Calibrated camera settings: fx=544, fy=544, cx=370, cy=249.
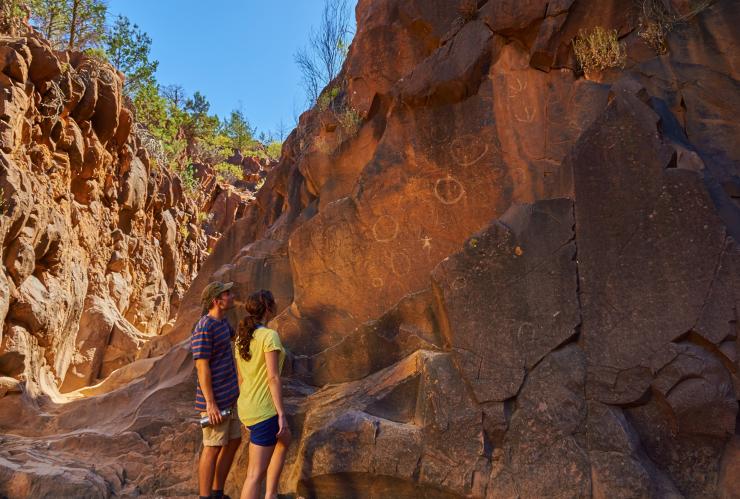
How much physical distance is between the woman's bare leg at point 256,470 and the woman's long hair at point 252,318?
22.9 inches

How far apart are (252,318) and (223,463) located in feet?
3.67

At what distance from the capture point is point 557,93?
538 cm

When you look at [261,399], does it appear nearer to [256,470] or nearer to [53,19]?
[256,470]

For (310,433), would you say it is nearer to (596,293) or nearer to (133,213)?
(596,293)

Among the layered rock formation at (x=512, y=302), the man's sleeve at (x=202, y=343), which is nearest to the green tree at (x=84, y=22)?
the layered rock formation at (x=512, y=302)

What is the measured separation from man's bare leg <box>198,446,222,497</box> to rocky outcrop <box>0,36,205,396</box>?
4807 mm

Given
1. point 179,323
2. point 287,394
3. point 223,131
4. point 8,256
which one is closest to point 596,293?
point 287,394

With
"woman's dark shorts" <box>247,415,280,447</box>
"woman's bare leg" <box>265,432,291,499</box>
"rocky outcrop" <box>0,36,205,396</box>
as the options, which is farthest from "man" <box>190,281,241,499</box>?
"rocky outcrop" <box>0,36,205,396</box>

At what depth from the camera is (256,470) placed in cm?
335

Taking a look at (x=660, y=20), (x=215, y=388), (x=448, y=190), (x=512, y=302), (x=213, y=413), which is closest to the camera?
(x=213, y=413)

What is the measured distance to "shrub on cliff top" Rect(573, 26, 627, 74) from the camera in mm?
5082

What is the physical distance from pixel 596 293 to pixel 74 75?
975cm

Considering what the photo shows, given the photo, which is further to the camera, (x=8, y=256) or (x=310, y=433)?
(x=8, y=256)

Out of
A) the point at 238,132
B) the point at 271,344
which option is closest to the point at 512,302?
the point at 271,344
